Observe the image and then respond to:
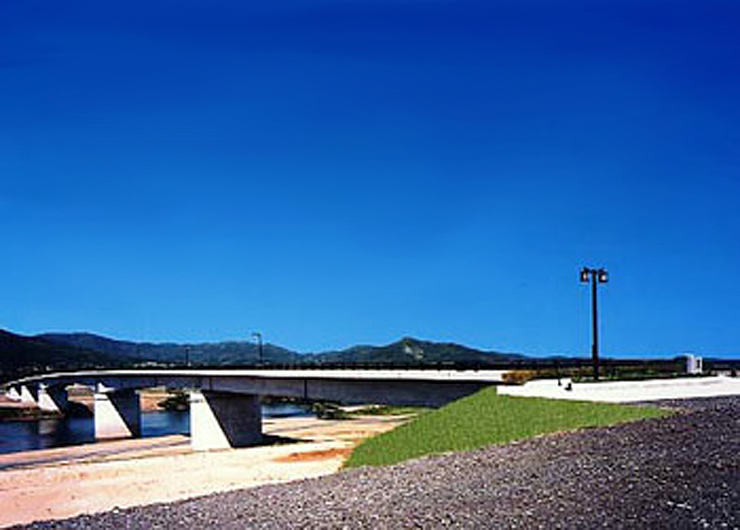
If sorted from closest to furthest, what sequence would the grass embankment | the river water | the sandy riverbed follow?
the grass embankment < the sandy riverbed < the river water

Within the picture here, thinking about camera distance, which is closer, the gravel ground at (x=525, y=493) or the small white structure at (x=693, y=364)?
the gravel ground at (x=525, y=493)

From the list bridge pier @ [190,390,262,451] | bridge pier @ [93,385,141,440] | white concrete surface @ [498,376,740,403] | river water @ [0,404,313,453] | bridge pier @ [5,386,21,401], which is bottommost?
bridge pier @ [5,386,21,401]

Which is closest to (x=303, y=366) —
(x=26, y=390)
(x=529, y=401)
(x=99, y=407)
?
(x=529, y=401)

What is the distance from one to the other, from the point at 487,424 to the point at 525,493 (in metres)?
12.5

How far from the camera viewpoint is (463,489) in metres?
19.4

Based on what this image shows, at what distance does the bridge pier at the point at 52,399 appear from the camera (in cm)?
12300

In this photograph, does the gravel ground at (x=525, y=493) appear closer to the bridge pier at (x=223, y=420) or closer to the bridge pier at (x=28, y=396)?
the bridge pier at (x=223, y=420)

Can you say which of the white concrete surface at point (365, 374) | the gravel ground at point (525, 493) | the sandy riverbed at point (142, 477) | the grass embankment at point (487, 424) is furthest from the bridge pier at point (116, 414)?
the gravel ground at point (525, 493)

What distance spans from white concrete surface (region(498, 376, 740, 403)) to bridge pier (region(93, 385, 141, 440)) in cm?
6205

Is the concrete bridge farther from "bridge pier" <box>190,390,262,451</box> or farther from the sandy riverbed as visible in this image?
the sandy riverbed

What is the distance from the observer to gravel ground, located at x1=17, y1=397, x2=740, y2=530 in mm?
15695

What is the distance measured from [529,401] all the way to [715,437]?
11.0 m

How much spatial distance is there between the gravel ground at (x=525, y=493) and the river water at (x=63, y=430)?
60.2 metres

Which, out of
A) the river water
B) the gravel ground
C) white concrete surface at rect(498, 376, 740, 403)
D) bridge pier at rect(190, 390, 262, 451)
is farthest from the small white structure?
the river water
